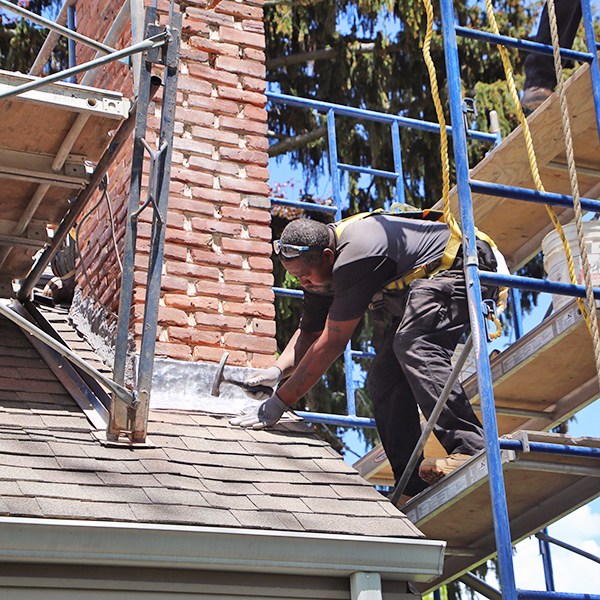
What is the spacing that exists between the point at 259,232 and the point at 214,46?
1220mm

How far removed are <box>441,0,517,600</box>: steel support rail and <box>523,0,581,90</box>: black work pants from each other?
1226 mm

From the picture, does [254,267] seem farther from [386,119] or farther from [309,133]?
[309,133]

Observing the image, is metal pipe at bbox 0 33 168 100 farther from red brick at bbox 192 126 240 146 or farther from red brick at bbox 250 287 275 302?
red brick at bbox 250 287 275 302

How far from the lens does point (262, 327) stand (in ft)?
16.0

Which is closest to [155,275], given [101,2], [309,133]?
[101,2]

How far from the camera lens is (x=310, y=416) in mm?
5930

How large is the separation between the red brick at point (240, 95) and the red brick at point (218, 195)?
2.08 feet

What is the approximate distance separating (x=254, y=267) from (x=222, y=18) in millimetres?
1631

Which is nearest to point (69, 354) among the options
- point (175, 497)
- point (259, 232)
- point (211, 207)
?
point (175, 497)

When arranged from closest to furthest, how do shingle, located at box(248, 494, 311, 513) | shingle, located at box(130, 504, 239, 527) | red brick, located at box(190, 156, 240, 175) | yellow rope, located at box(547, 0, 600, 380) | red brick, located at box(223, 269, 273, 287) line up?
shingle, located at box(130, 504, 239, 527) < shingle, located at box(248, 494, 311, 513) < yellow rope, located at box(547, 0, 600, 380) < red brick, located at box(223, 269, 273, 287) < red brick, located at box(190, 156, 240, 175)

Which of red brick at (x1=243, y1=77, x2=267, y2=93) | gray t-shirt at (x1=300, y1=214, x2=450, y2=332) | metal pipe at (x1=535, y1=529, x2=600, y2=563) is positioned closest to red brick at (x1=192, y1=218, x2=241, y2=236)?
gray t-shirt at (x1=300, y1=214, x2=450, y2=332)

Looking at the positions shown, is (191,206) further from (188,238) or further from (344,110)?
(344,110)

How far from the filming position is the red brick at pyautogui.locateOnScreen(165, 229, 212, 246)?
188 inches

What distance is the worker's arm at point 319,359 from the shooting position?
4262 millimetres
